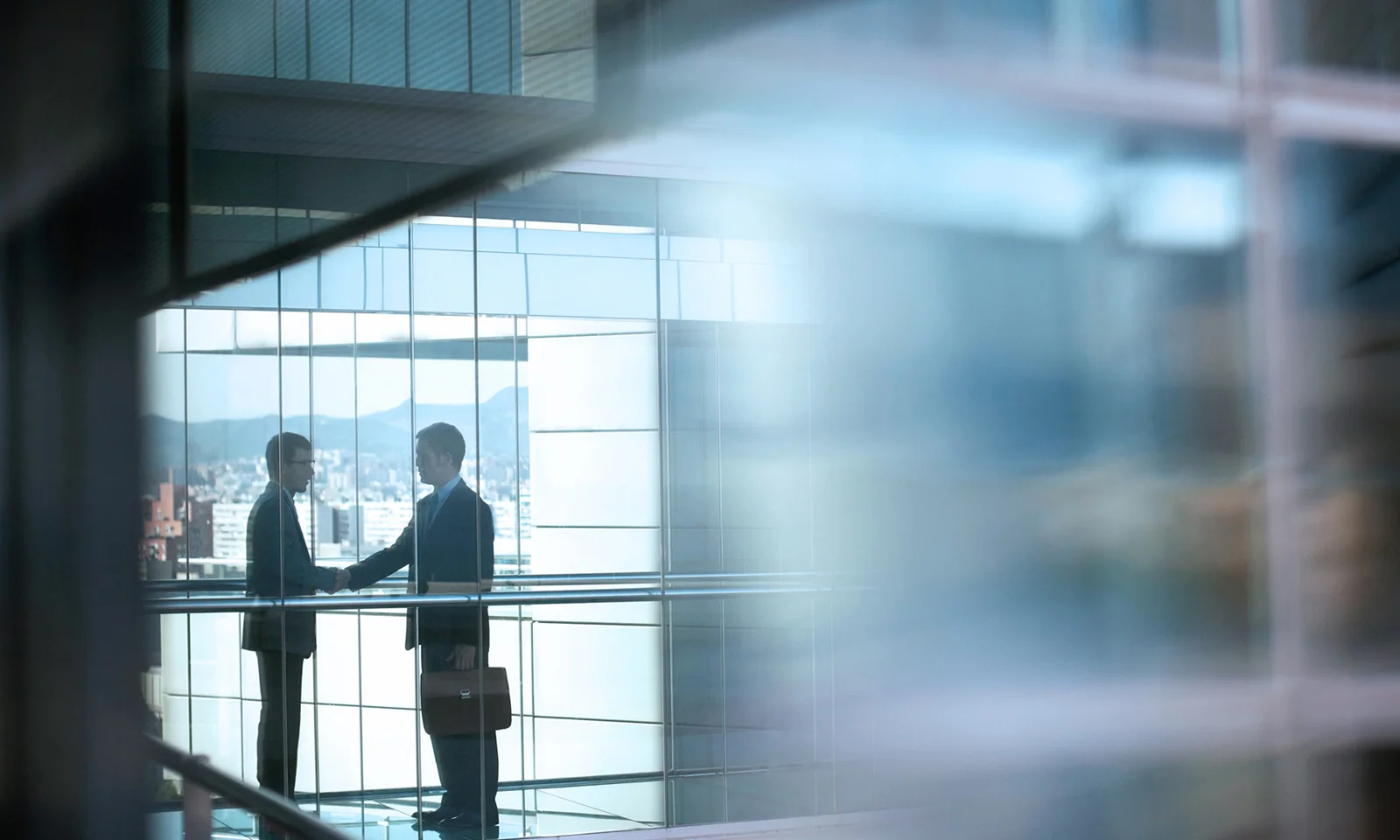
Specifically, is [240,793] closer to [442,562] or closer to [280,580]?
[442,562]

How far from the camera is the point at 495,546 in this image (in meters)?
4.95

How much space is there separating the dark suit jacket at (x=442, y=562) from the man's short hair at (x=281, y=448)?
55cm

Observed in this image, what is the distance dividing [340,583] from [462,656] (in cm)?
59

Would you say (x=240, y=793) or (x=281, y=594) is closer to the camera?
(x=240, y=793)

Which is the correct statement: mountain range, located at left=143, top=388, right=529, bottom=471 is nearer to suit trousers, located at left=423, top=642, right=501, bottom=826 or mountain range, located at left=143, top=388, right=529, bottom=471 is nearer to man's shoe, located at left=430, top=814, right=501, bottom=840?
suit trousers, located at left=423, top=642, right=501, bottom=826

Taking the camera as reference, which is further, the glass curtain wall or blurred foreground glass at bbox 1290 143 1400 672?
the glass curtain wall

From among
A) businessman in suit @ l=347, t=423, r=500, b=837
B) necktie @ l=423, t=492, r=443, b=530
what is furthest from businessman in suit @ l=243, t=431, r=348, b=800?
necktie @ l=423, t=492, r=443, b=530

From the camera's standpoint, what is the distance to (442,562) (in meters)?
4.82

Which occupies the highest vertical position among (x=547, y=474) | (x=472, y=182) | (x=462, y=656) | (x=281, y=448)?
(x=472, y=182)

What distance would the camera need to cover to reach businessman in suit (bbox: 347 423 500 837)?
4805 mm

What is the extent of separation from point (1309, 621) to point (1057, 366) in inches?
57.6

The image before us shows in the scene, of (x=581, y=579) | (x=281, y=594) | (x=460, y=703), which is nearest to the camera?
(x=281, y=594)

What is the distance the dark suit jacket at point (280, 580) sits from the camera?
4.84 metres

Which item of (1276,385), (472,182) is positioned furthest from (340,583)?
(1276,385)
